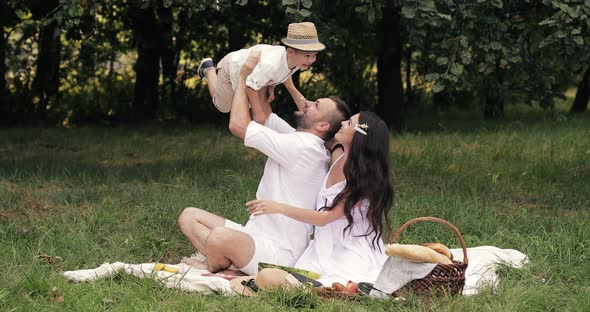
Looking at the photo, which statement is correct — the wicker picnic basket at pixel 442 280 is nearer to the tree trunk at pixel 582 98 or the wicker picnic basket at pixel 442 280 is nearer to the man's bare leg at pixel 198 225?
the man's bare leg at pixel 198 225

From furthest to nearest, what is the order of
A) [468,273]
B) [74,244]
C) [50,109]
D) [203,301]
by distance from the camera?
1. [50,109]
2. [74,244]
3. [468,273]
4. [203,301]

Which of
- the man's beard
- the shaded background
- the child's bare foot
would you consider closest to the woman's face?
the man's beard

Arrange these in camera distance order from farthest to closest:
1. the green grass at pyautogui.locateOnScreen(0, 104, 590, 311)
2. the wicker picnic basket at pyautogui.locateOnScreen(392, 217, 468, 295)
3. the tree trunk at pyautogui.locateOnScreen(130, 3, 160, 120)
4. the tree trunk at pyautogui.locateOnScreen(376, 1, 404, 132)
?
the tree trunk at pyautogui.locateOnScreen(130, 3, 160, 120) → the tree trunk at pyautogui.locateOnScreen(376, 1, 404, 132) → the green grass at pyautogui.locateOnScreen(0, 104, 590, 311) → the wicker picnic basket at pyautogui.locateOnScreen(392, 217, 468, 295)

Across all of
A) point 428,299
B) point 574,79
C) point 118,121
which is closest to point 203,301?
point 428,299

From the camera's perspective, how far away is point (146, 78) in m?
15.1

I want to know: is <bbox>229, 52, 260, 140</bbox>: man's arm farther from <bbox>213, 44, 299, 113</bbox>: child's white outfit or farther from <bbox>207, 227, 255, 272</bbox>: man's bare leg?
<bbox>207, 227, 255, 272</bbox>: man's bare leg

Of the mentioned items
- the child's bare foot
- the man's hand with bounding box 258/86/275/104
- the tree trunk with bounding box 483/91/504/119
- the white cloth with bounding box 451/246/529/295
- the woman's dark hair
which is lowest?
the tree trunk with bounding box 483/91/504/119

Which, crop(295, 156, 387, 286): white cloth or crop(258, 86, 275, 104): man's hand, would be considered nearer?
crop(295, 156, 387, 286): white cloth

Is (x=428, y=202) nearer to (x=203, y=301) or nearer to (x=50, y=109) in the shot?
(x=203, y=301)

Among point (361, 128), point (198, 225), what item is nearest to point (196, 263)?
point (198, 225)

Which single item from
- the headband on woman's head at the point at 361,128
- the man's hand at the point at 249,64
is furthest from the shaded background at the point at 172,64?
the headband on woman's head at the point at 361,128

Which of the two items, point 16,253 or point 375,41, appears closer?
point 16,253

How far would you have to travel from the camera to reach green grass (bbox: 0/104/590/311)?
511cm

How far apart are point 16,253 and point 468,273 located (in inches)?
118
